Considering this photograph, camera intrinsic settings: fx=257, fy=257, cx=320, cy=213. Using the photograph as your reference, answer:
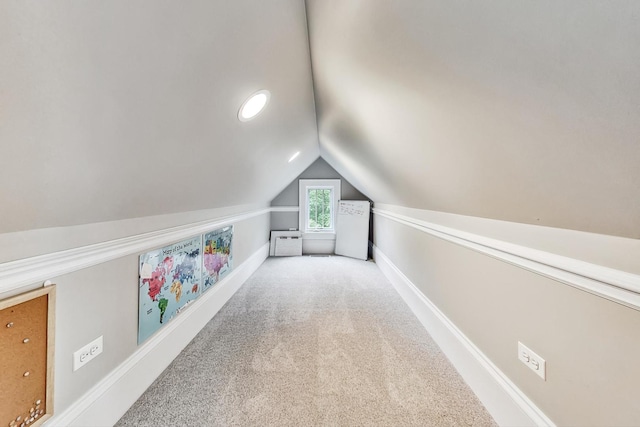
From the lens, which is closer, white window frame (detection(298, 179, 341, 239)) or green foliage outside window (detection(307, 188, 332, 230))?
white window frame (detection(298, 179, 341, 239))

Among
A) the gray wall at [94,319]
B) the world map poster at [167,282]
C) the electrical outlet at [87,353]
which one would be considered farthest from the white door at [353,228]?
the electrical outlet at [87,353]

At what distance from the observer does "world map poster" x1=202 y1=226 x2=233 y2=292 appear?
2.41 meters

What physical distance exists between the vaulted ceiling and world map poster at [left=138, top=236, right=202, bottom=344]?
0.37m

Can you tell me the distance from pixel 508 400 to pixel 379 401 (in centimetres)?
64

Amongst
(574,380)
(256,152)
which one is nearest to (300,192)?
(256,152)

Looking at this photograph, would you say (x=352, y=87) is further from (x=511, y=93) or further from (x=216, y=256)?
(x=216, y=256)

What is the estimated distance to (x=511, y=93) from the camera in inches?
30.9

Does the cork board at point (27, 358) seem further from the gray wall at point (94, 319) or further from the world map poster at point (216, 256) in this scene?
the world map poster at point (216, 256)

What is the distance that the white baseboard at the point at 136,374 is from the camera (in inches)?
46.1

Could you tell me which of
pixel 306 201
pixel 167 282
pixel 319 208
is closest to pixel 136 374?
pixel 167 282

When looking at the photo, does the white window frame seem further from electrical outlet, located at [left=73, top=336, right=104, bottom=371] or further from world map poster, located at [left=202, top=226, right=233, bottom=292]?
electrical outlet, located at [left=73, top=336, right=104, bottom=371]

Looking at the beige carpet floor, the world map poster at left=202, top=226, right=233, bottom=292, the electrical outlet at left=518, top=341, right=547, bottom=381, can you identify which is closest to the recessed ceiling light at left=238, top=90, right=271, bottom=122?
the world map poster at left=202, top=226, right=233, bottom=292

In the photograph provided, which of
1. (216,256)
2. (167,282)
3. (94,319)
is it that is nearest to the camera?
(94,319)

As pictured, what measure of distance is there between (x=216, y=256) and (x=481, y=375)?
7.73ft
